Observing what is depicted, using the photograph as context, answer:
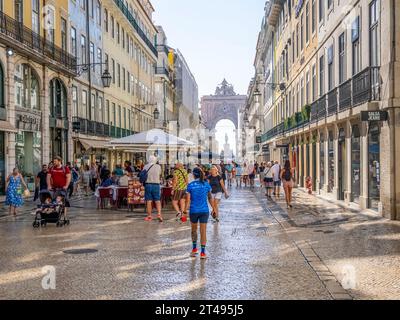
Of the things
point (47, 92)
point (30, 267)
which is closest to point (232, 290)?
point (30, 267)

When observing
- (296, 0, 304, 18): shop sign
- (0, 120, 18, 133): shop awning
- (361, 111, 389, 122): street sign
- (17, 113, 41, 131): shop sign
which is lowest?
(361, 111, 389, 122): street sign

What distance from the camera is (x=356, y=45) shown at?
20.0 metres

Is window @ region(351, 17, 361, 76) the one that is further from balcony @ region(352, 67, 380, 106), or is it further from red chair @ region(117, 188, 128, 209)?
red chair @ region(117, 188, 128, 209)

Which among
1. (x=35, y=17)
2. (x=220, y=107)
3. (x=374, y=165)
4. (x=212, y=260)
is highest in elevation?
(x=220, y=107)

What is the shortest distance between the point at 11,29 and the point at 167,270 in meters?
18.9

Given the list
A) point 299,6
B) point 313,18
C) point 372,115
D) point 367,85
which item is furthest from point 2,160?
point 299,6

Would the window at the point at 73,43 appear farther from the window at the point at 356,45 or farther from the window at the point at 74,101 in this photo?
the window at the point at 356,45

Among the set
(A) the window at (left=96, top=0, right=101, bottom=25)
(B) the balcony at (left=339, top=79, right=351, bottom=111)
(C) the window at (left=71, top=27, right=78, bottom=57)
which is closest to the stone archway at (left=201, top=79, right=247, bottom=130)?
(A) the window at (left=96, top=0, right=101, bottom=25)

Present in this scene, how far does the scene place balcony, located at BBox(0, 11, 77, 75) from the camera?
24.2m

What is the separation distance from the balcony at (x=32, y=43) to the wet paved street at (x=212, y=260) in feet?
35.2

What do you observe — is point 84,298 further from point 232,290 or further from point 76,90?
point 76,90

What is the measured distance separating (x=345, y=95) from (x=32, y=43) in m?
14.3

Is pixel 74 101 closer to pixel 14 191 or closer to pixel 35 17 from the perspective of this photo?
pixel 35 17

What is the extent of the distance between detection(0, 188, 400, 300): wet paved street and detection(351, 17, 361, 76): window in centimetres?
→ 595
